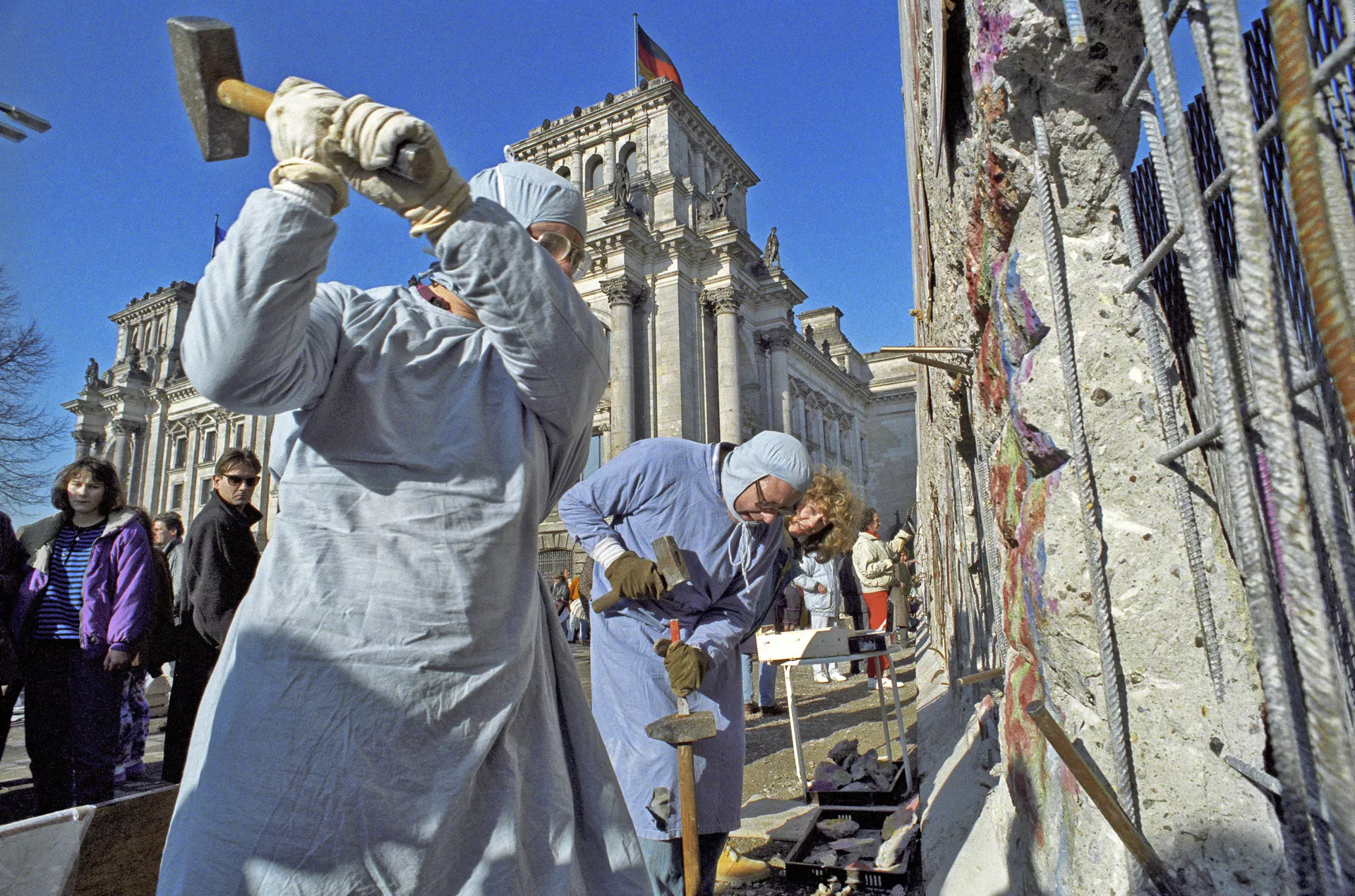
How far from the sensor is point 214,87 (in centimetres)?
143

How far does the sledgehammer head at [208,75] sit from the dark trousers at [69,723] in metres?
3.42

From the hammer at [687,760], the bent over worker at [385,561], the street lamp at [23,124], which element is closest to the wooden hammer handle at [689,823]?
the hammer at [687,760]

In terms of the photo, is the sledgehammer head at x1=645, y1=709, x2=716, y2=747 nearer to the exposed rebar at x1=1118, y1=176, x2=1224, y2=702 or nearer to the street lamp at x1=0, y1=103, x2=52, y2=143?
the exposed rebar at x1=1118, y1=176, x2=1224, y2=702

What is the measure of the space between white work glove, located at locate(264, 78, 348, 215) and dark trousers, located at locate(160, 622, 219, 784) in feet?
13.0

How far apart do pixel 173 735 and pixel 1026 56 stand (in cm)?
485

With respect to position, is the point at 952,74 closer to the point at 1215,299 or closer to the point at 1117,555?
the point at 1117,555

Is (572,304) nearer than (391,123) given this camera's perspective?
No

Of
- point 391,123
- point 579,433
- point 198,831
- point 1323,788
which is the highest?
point 391,123

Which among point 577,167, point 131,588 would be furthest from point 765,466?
point 577,167

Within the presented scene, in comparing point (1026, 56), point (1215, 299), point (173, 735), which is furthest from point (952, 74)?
point (173, 735)

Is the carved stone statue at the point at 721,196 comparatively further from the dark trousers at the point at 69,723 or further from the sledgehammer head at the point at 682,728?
the sledgehammer head at the point at 682,728

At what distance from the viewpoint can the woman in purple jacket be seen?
3758mm

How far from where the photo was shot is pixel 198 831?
1.16 meters

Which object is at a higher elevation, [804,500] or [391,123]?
[391,123]
